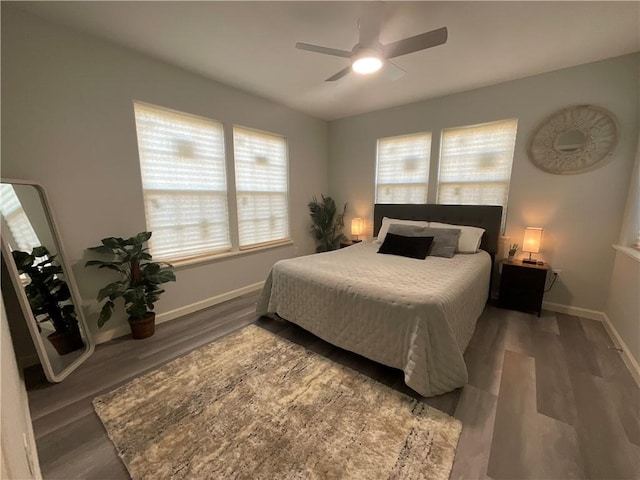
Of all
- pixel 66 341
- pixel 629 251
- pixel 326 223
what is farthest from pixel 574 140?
pixel 66 341

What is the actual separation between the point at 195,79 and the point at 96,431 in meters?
3.20

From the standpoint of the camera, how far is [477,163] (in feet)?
11.0

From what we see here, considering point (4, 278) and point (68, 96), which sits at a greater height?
point (68, 96)

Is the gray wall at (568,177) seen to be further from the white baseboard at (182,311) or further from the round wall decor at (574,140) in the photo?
the white baseboard at (182,311)

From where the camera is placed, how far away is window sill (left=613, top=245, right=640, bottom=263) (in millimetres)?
2150

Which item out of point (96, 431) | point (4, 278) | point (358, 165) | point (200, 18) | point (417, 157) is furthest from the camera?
point (358, 165)

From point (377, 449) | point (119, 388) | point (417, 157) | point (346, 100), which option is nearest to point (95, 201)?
point (119, 388)

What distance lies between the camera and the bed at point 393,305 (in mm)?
1679

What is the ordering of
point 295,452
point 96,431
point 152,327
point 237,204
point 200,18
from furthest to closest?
point 237,204 < point 152,327 < point 200,18 < point 96,431 < point 295,452

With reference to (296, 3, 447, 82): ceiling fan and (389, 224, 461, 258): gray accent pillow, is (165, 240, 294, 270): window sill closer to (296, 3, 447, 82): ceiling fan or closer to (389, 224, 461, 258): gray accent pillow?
(389, 224, 461, 258): gray accent pillow

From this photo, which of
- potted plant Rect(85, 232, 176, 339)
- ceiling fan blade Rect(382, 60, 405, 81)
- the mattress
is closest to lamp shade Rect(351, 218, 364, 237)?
the mattress

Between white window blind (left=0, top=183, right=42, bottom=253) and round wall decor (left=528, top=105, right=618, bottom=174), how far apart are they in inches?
192

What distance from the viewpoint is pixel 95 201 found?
7.53 ft

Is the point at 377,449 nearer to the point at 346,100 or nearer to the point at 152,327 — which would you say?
the point at 152,327
